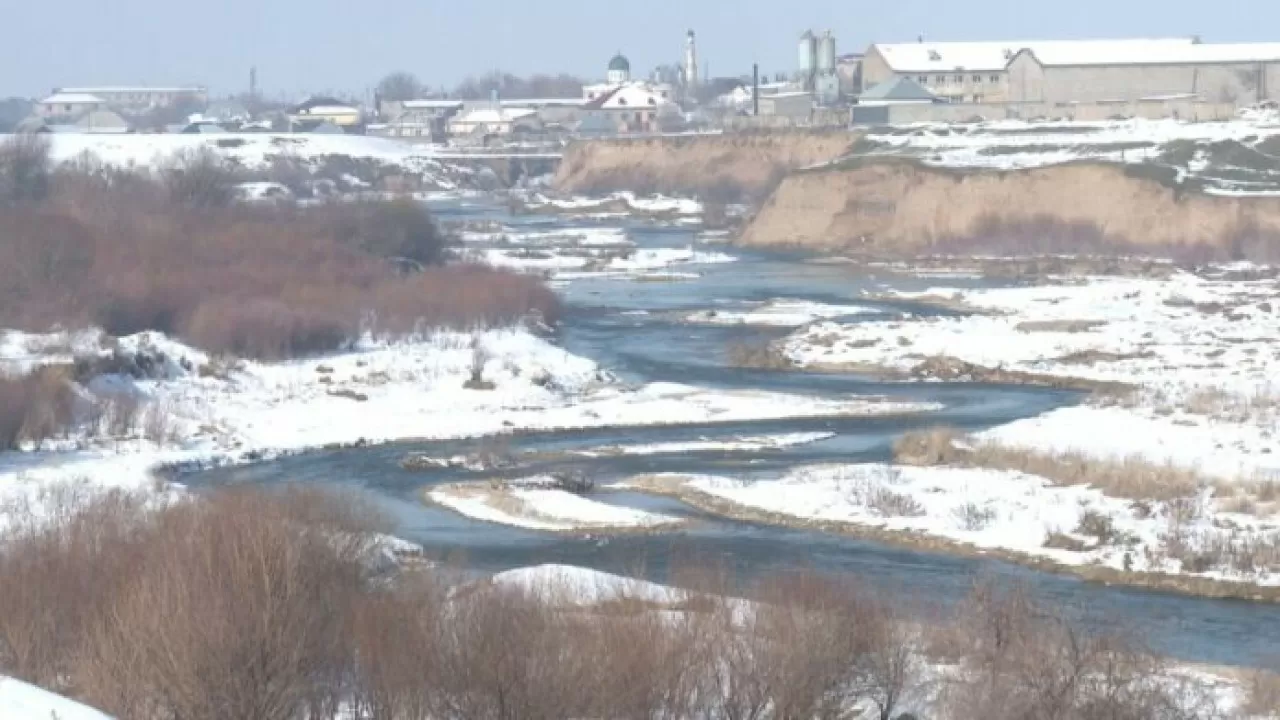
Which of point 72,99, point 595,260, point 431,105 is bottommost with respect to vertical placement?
point 72,99

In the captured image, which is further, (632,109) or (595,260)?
(632,109)

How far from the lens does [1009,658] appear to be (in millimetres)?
14727

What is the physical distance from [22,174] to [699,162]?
40834mm

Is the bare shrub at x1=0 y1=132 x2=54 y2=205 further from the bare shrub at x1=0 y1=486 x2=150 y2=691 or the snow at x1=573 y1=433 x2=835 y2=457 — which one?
the bare shrub at x1=0 y1=486 x2=150 y2=691

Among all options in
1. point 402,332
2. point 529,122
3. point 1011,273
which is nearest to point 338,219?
point 402,332

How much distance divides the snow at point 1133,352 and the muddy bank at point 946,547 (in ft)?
14.1

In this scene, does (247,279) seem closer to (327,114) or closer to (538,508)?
(538,508)

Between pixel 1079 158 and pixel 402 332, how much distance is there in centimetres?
3523

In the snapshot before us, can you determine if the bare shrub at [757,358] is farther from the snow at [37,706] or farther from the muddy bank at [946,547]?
the snow at [37,706]

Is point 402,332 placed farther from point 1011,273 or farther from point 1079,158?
point 1079,158

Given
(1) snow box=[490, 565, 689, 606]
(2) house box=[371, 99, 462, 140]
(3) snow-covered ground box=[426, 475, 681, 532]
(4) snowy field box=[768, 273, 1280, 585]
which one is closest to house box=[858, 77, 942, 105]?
(4) snowy field box=[768, 273, 1280, 585]

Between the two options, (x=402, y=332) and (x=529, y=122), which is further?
(x=529, y=122)

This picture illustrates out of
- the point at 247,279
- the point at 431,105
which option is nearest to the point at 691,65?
the point at 431,105

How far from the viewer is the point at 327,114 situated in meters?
149
